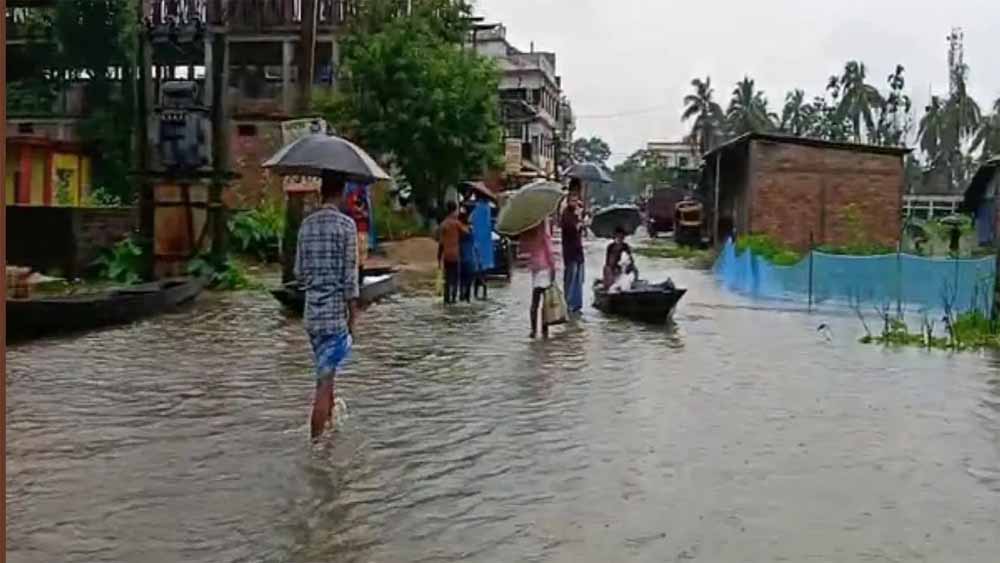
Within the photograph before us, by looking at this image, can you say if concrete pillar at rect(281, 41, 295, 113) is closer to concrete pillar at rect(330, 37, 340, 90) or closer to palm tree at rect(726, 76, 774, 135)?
concrete pillar at rect(330, 37, 340, 90)

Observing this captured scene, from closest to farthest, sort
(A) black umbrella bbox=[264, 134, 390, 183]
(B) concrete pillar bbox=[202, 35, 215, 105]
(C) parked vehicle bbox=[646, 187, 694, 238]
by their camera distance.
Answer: (A) black umbrella bbox=[264, 134, 390, 183] → (B) concrete pillar bbox=[202, 35, 215, 105] → (C) parked vehicle bbox=[646, 187, 694, 238]

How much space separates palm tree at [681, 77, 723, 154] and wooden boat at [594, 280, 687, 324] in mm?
76339

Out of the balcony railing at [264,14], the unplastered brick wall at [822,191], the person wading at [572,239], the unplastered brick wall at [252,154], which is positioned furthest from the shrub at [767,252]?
the balcony railing at [264,14]

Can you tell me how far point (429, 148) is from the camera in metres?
34.3

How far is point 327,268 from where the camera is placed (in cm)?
851

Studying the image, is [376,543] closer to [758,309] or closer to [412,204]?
[758,309]

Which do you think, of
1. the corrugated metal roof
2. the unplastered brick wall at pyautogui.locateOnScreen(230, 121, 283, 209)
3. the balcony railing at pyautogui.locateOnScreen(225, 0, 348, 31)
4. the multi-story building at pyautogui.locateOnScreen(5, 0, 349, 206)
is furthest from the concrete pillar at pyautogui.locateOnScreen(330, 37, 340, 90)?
the corrugated metal roof

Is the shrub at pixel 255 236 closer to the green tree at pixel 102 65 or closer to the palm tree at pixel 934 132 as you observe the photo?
the green tree at pixel 102 65

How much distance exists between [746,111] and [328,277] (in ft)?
282

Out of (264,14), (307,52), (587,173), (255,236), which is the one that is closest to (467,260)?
(587,173)

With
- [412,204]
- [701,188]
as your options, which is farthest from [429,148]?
[701,188]

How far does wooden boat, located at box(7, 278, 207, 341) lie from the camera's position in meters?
14.6

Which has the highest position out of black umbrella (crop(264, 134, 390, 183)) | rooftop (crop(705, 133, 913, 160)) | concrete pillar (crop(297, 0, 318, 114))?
Result: concrete pillar (crop(297, 0, 318, 114))

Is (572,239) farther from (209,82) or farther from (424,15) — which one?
(424,15)
